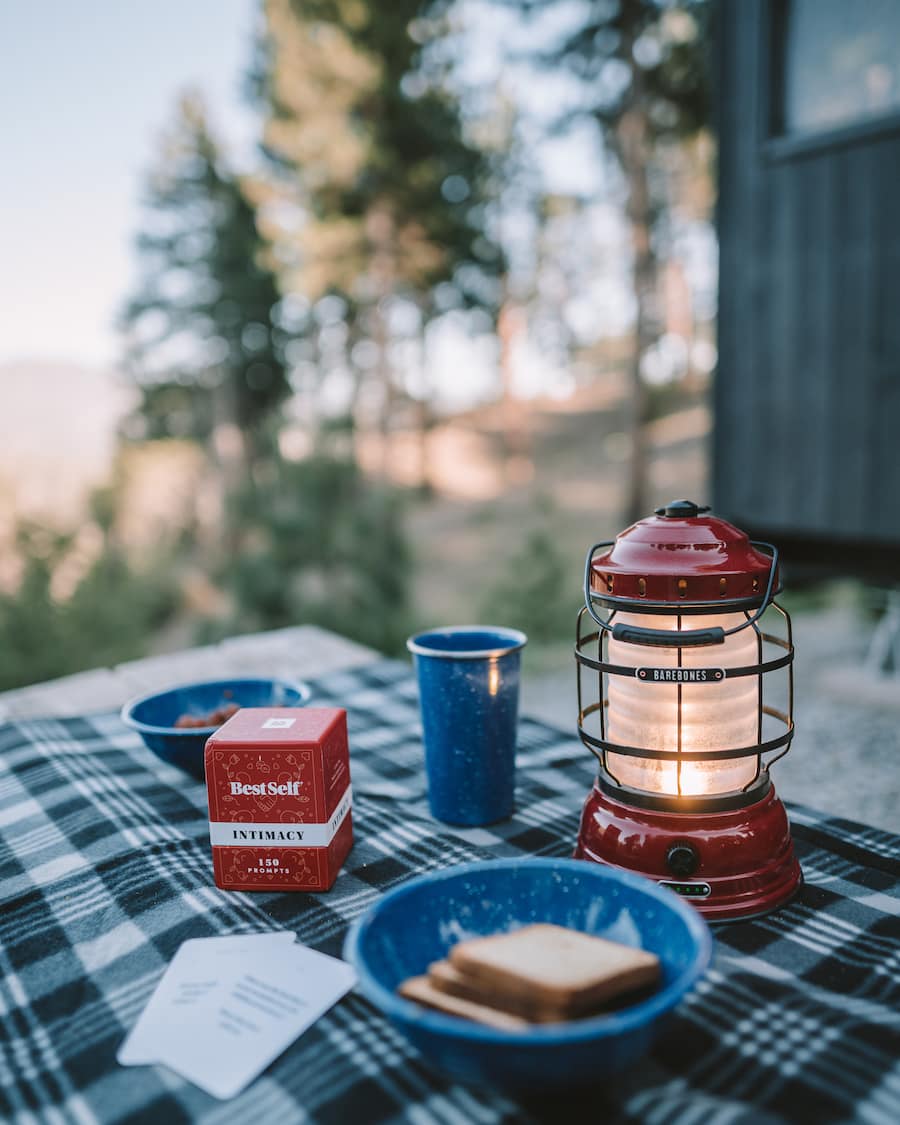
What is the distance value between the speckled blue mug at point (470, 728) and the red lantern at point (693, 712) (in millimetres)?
206

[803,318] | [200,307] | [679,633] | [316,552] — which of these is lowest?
[316,552]

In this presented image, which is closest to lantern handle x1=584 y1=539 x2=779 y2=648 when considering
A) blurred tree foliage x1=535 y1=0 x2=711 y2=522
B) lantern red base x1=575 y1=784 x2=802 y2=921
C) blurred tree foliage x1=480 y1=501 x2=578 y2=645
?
lantern red base x1=575 y1=784 x2=802 y2=921

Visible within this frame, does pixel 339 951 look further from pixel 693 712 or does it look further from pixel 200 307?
pixel 200 307

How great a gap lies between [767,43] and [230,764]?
4.04 m

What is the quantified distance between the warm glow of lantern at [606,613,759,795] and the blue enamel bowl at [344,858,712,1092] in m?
0.23

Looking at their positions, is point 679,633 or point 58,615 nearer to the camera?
point 679,633

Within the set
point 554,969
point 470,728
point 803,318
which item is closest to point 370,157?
point 803,318

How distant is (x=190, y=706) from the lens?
5.08ft

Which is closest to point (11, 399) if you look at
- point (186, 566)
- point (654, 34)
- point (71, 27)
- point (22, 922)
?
point (71, 27)

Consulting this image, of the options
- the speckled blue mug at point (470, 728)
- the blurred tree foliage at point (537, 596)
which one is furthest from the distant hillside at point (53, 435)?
the speckled blue mug at point (470, 728)

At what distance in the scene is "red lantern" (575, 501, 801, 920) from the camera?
100 centimetres

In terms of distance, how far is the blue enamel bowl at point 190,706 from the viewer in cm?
134

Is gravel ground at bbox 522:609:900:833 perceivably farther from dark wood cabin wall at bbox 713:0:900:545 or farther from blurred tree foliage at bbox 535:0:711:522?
blurred tree foliage at bbox 535:0:711:522

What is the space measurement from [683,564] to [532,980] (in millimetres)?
498
